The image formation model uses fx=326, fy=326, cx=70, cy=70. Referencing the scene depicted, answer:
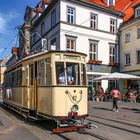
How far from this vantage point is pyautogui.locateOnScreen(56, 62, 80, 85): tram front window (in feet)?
38.1

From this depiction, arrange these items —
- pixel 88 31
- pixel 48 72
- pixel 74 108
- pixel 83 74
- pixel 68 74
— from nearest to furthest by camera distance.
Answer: pixel 74 108
pixel 68 74
pixel 48 72
pixel 83 74
pixel 88 31

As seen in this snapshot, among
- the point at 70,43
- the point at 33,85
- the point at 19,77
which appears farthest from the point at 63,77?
the point at 70,43

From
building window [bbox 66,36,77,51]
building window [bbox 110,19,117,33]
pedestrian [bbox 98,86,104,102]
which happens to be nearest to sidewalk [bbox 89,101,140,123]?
pedestrian [bbox 98,86,104,102]

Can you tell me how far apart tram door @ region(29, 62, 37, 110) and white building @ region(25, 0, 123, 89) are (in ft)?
70.2

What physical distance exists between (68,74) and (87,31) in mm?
26687

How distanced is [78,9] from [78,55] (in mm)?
25774

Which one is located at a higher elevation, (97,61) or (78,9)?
(78,9)

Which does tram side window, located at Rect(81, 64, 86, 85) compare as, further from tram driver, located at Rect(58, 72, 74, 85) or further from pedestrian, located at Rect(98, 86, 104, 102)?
pedestrian, located at Rect(98, 86, 104, 102)

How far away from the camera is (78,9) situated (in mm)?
37156

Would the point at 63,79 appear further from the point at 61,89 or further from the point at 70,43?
the point at 70,43

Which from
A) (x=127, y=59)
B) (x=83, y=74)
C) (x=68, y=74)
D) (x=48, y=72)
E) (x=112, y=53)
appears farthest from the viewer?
(x=112, y=53)

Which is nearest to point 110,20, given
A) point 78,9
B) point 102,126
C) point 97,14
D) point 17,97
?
point 97,14

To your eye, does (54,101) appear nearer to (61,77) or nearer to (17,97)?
(61,77)

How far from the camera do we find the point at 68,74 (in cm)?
1174
